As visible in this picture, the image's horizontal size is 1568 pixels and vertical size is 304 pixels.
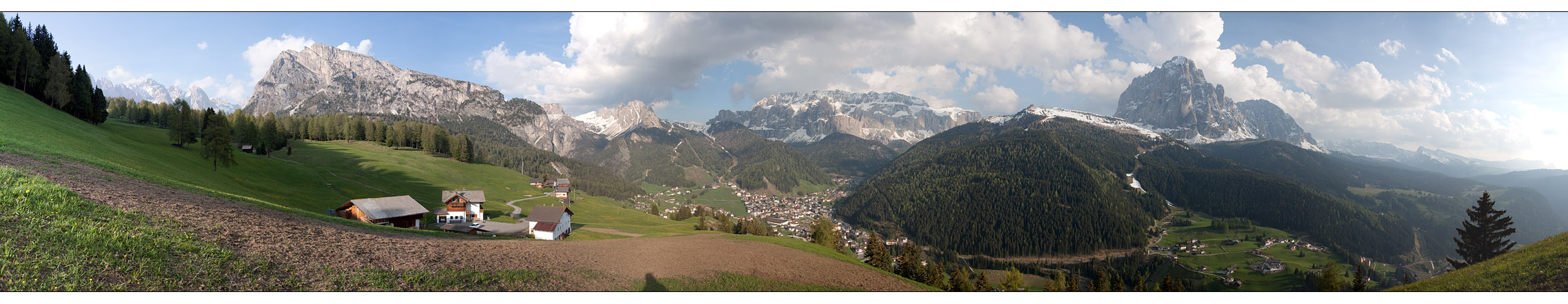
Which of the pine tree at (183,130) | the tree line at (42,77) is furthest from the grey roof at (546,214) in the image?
the tree line at (42,77)

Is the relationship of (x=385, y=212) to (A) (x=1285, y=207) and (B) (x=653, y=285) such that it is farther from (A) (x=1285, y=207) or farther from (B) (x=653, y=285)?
(A) (x=1285, y=207)

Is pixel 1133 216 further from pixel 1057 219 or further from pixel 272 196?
pixel 272 196

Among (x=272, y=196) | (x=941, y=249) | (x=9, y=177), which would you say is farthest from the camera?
(x=941, y=249)

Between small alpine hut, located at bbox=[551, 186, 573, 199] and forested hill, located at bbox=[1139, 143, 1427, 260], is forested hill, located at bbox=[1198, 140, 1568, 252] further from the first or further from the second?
small alpine hut, located at bbox=[551, 186, 573, 199]

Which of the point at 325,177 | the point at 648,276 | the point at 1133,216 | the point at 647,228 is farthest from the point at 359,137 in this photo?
the point at 1133,216

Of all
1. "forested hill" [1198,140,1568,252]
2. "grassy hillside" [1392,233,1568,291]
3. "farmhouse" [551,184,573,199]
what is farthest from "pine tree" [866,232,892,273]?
"forested hill" [1198,140,1568,252]

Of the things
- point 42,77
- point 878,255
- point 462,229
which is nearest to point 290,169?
point 42,77

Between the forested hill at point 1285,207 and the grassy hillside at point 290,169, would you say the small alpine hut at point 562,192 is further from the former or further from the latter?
the forested hill at point 1285,207
